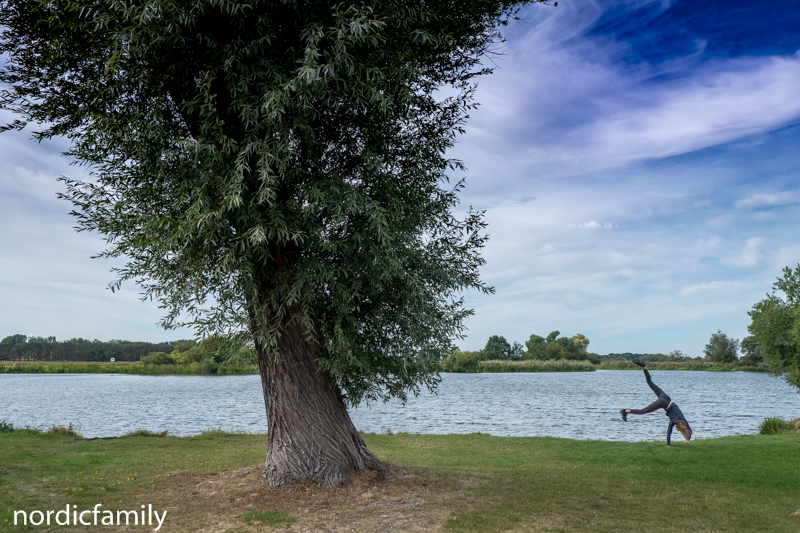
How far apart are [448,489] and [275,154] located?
7.23 metres

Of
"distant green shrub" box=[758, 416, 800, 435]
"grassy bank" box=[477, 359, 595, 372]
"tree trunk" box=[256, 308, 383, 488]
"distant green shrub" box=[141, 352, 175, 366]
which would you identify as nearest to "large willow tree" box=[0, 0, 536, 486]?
"tree trunk" box=[256, 308, 383, 488]

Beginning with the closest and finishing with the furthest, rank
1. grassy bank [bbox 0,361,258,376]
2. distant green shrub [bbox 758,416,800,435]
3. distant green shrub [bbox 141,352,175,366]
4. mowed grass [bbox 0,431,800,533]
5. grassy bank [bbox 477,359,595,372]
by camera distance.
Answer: mowed grass [bbox 0,431,800,533]
distant green shrub [bbox 758,416,800,435]
grassy bank [bbox 477,359,595,372]
distant green shrub [bbox 141,352,175,366]
grassy bank [bbox 0,361,258,376]

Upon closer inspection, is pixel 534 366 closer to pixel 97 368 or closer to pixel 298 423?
pixel 97 368

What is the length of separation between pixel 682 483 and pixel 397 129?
398 inches

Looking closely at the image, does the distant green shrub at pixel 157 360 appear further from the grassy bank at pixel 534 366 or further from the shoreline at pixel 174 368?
the grassy bank at pixel 534 366

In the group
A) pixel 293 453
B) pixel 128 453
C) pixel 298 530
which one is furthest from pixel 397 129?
pixel 128 453

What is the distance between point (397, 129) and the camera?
10188 millimetres

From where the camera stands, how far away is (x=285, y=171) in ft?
28.4

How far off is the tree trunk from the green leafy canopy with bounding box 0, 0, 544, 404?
478 mm

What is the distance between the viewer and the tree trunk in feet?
31.4

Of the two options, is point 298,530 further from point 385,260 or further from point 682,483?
point 682,483

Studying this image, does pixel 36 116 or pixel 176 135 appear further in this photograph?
pixel 36 116

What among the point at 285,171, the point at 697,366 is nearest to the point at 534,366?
the point at 697,366

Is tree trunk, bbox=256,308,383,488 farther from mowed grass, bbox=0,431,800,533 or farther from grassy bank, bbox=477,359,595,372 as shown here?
grassy bank, bbox=477,359,595,372
